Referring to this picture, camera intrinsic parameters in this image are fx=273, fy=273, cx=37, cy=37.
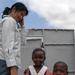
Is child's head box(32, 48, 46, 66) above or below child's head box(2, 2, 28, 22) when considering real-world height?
below

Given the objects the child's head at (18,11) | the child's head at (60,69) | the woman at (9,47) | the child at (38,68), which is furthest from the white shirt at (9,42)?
the child at (38,68)

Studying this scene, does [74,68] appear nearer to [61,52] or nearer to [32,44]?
[61,52]

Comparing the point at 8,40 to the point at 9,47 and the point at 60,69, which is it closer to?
the point at 9,47

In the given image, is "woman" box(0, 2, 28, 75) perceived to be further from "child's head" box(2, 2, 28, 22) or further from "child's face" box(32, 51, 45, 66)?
"child's face" box(32, 51, 45, 66)

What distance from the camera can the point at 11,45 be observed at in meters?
2.40

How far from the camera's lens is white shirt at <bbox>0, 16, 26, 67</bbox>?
2371 millimetres

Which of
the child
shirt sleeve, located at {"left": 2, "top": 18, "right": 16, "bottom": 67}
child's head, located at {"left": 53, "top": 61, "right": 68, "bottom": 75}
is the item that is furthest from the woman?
the child

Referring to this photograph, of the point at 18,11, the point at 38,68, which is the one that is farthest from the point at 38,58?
the point at 18,11

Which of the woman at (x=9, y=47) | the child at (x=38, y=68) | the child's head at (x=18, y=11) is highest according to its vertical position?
the child's head at (x=18, y=11)

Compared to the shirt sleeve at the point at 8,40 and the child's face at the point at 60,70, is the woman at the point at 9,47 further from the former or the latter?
the child's face at the point at 60,70

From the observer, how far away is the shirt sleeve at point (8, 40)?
2.37 metres

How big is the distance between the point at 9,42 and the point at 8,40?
2 centimetres

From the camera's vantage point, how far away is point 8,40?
2.40m

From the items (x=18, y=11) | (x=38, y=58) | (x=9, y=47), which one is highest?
(x=18, y=11)
